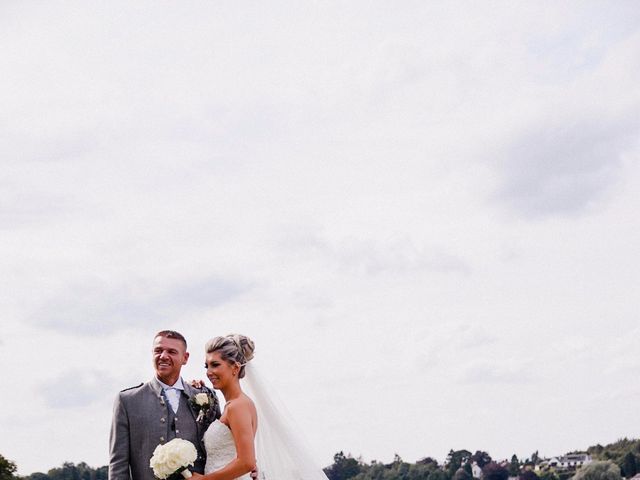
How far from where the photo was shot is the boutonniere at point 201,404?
10617mm

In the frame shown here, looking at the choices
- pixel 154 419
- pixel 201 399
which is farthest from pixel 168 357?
pixel 154 419

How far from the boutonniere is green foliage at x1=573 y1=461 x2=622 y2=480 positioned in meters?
161

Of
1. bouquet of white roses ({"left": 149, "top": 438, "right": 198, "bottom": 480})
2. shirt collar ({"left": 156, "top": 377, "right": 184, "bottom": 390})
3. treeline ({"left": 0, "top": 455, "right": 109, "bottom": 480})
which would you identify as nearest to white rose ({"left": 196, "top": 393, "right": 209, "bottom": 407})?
shirt collar ({"left": 156, "top": 377, "right": 184, "bottom": 390})

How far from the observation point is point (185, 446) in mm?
10023

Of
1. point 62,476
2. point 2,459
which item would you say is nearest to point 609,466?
point 62,476

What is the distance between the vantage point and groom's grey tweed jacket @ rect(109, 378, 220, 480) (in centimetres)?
1052

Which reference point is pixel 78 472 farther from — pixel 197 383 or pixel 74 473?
pixel 197 383

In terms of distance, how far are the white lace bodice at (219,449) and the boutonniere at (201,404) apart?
0.29 metres

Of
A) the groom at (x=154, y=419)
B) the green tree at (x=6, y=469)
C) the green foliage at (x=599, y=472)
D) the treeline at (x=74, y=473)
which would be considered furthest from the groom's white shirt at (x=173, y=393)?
the green foliage at (x=599, y=472)

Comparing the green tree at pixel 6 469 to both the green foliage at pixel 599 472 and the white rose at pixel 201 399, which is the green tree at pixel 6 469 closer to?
the white rose at pixel 201 399

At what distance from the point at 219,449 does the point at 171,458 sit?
0.65 m

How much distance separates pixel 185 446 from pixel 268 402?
1.54m

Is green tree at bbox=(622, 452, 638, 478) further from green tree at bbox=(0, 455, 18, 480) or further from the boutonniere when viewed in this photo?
the boutonniere

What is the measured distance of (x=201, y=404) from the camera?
34.9ft
